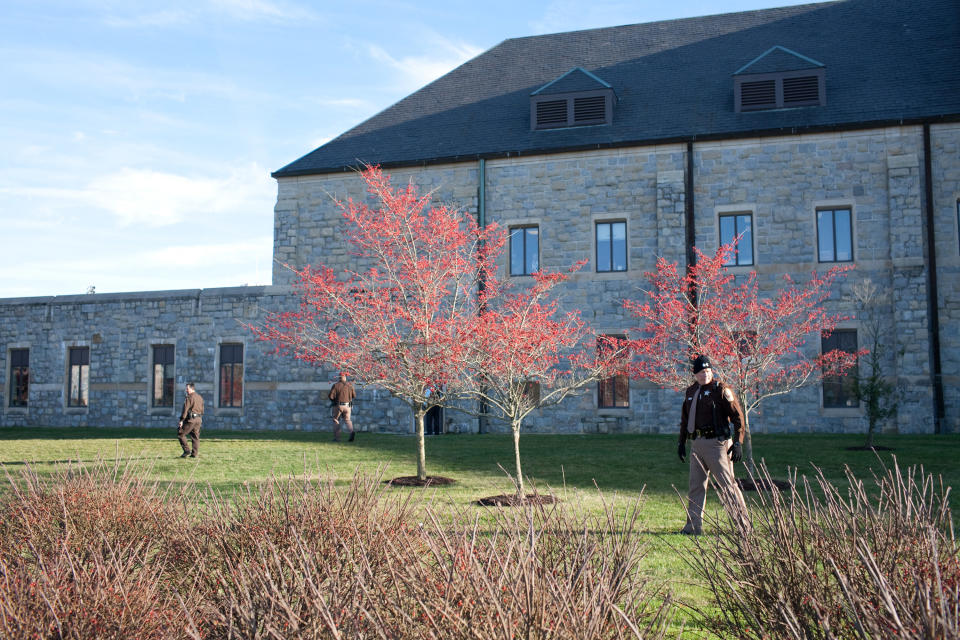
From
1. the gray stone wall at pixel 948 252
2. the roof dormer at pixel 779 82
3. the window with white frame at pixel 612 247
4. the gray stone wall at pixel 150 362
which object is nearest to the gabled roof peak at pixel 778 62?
the roof dormer at pixel 779 82

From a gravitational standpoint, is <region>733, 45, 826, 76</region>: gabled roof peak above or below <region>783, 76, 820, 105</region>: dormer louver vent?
above

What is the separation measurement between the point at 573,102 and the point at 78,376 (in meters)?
18.4

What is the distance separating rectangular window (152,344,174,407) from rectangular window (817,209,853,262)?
1946 centimetres

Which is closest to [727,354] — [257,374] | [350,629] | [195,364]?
[350,629]

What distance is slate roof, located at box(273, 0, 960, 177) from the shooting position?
20203mm

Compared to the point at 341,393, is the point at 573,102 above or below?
above

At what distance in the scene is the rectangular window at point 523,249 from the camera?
872 inches

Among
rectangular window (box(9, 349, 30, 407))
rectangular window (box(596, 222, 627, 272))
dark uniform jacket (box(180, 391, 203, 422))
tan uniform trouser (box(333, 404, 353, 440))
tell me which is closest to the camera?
dark uniform jacket (box(180, 391, 203, 422))

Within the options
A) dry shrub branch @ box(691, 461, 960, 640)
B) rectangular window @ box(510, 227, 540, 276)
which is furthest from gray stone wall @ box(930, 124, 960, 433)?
dry shrub branch @ box(691, 461, 960, 640)

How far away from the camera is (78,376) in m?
25.9

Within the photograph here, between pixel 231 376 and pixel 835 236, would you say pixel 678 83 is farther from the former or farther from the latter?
pixel 231 376

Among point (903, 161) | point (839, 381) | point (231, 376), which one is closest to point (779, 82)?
point (903, 161)

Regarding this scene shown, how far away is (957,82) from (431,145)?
45.7 ft

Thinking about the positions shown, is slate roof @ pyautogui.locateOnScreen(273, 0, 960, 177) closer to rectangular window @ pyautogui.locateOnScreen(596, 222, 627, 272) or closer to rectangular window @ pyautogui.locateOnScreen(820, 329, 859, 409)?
rectangular window @ pyautogui.locateOnScreen(596, 222, 627, 272)
